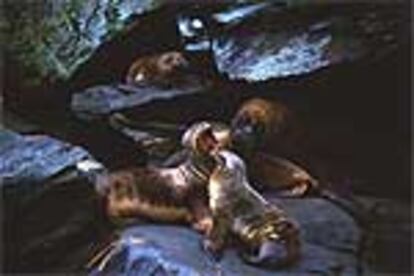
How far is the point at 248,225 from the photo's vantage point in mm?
5820

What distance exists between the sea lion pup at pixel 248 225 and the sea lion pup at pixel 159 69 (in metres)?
1.45

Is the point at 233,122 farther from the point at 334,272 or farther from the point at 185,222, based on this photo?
the point at 334,272

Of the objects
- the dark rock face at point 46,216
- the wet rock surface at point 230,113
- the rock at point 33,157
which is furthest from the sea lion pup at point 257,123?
the dark rock face at point 46,216

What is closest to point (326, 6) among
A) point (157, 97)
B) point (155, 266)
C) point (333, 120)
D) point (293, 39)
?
point (293, 39)

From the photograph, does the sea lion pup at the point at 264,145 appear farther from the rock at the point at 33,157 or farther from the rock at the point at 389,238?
the rock at the point at 33,157

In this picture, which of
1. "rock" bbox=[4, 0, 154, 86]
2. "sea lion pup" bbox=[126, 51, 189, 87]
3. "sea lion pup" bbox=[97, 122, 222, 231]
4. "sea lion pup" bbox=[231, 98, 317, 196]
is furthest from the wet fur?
"rock" bbox=[4, 0, 154, 86]

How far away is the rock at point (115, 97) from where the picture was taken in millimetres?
7277

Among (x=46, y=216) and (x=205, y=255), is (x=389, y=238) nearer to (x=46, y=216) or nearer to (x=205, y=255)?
(x=205, y=255)

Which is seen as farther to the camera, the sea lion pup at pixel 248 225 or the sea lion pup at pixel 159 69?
the sea lion pup at pixel 159 69

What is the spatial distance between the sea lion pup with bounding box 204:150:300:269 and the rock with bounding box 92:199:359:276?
2.5 inches

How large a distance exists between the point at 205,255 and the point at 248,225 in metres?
0.28

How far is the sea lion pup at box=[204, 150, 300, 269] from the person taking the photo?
5.77 metres

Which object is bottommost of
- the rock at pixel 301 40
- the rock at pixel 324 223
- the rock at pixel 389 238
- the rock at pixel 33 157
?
the rock at pixel 389 238

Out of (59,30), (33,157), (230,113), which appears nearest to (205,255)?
(33,157)
